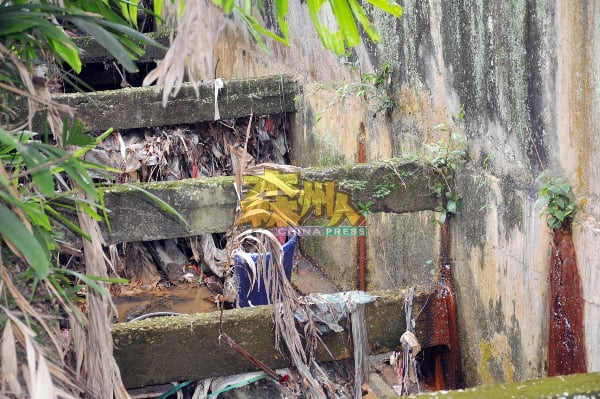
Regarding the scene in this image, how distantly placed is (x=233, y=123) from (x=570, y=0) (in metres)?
3.50

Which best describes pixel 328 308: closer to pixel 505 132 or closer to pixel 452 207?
pixel 452 207

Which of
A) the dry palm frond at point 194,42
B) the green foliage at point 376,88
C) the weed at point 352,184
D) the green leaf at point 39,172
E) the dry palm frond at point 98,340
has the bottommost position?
the dry palm frond at point 98,340

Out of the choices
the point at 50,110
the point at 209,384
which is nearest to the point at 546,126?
the point at 209,384

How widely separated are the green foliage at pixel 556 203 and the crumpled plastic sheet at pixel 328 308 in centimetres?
87

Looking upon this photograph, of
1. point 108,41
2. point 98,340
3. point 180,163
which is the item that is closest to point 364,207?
point 98,340

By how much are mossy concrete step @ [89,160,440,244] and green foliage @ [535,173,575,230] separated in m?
0.73

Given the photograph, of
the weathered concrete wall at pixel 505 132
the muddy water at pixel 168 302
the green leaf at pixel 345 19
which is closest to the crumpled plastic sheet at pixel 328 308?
the weathered concrete wall at pixel 505 132

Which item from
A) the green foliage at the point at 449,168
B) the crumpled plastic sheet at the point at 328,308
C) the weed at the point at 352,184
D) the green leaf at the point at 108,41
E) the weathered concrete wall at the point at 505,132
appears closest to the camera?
the green leaf at the point at 108,41

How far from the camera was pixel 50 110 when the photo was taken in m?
2.05

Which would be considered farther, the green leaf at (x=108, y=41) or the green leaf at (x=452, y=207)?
the green leaf at (x=452, y=207)

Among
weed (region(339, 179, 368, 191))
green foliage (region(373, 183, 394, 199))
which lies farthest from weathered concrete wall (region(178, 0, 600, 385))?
weed (region(339, 179, 368, 191))

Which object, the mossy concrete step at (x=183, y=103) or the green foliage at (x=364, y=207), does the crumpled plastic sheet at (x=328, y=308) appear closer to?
the green foliage at (x=364, y=207)

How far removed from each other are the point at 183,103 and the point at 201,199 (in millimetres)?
2340

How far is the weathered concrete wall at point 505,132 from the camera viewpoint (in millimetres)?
2951
